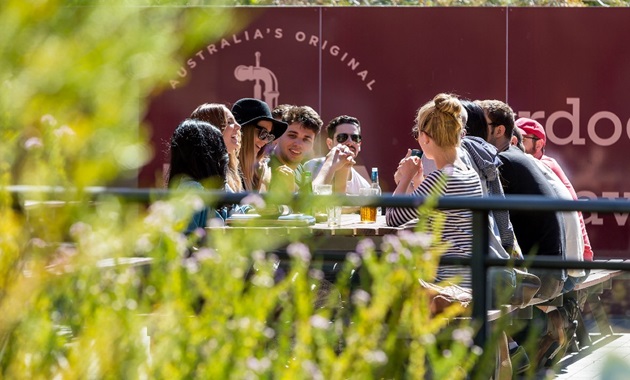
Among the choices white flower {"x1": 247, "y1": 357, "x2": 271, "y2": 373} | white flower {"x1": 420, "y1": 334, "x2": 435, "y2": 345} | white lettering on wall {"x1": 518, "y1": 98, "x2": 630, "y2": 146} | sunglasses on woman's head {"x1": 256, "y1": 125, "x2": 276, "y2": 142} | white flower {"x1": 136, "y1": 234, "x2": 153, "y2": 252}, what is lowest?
white flower {"x1": 247, "y1": 357, "x2": 271, "y2": 373}

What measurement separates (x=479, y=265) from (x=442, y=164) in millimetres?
1781

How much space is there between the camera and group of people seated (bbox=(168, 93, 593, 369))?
13.2ft

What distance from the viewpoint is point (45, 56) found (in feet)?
3.92

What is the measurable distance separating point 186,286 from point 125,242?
247 millimetres

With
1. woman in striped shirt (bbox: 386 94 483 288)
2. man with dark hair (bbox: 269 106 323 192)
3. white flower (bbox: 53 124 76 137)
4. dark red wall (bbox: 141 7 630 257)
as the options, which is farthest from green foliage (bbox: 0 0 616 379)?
dark red wall (bbox: 141 7 630 257)

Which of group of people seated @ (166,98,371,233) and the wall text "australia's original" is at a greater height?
the wall text "australia's original"

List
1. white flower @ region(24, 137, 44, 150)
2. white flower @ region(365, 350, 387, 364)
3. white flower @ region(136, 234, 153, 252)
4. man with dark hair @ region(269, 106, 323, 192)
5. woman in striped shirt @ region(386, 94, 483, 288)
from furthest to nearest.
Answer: man with dark hair @ region(269, 106, 323, 192) < woman in striped shirt @ region(386, 94, 483, 288) < white flower @ region(365, 350, 387, 364) < white flower @ region(136, 234, 153, 252) < white flower @ region(24, 137, 44, 150)

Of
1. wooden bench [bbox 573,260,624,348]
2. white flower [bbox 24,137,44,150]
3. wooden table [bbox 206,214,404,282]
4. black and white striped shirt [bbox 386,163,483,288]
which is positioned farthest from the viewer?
black and white striped shirt [bbox 386,163,483,288]

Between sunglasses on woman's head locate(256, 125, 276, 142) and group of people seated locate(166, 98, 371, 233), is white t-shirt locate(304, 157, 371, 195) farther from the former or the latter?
sunglasses on woman's head locate(256, 125, 276, 142)

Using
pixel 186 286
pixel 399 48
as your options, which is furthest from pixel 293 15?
pixel 186 286

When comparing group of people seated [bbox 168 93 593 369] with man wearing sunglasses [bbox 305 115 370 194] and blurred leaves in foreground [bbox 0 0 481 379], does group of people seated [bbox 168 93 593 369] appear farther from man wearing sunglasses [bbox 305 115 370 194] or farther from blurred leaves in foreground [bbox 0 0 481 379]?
blurred leaves in foreground [bbox 0 0 481 379]

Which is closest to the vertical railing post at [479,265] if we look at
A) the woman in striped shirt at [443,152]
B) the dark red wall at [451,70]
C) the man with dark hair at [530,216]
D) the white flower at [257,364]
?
the white flower at [257,364]

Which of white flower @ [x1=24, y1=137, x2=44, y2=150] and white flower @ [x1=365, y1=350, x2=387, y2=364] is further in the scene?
white flower @ [x1=365, y1=350, x2=387, y2=364]

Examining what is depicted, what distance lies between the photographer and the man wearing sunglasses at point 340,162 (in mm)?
6129
